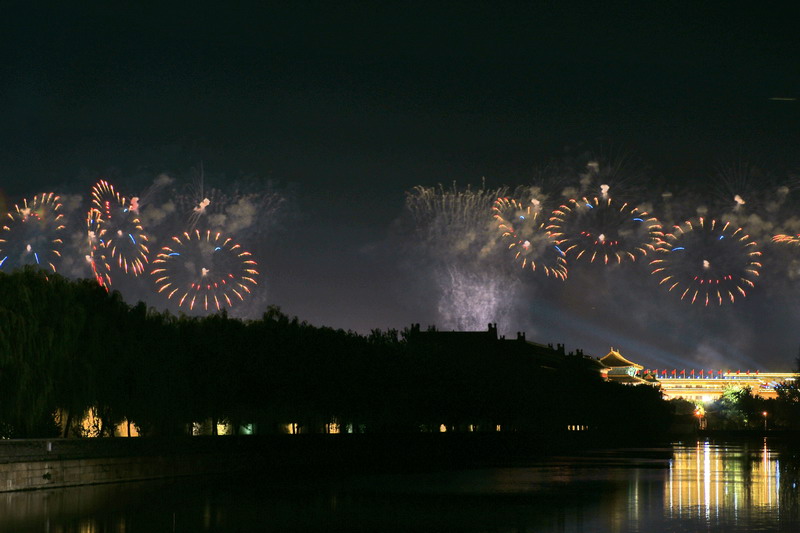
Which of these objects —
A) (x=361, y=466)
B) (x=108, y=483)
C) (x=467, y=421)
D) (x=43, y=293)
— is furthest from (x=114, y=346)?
(x=467, y=421)

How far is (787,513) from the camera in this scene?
110 ft

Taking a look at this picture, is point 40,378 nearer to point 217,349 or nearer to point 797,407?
point 217,349

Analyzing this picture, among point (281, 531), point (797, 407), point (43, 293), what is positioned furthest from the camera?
point (797, 407)

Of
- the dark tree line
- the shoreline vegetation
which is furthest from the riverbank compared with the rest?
the dark tree line

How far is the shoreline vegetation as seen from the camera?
5041 cm

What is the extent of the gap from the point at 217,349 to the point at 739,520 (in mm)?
40060

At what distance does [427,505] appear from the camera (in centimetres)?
3775

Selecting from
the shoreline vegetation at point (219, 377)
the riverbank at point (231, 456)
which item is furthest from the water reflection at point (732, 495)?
the shoreline vegetation at point (219, 377)

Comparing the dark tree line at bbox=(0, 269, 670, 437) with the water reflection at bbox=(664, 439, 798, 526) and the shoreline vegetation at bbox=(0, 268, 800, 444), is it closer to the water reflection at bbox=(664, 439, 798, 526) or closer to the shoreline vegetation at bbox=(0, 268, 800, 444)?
the shoreline vegetation at bbox=(0, 268, 800, 444)

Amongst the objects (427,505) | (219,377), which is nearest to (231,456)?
(219,377)

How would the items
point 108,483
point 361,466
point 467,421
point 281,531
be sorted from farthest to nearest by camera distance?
1. point 467,421
2. point 361,466
3. point 108,483
4. point 281,531

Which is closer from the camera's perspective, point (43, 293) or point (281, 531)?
point (281, 531)

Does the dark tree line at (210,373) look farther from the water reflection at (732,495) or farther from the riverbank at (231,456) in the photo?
the water reflection at (732,495)

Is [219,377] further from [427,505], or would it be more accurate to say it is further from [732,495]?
[732,495]
